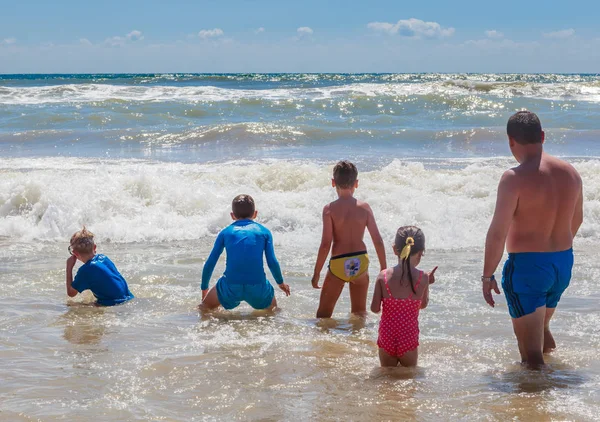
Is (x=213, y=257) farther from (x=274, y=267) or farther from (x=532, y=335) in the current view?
(x=532, y=335)

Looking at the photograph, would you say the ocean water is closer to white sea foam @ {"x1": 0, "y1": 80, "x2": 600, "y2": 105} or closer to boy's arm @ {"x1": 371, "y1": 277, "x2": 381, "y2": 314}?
boy's arm @ {"x1": 371, "y1": 277, "x2": 381, "y2": 314}

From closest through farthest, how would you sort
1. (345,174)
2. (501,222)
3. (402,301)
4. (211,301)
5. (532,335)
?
(501,222) → (532,335) → (402,301) → (345,174) → (211,301)

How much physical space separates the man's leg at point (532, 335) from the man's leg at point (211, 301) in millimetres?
2545

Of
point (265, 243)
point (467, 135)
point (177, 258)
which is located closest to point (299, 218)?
point (177, 258)

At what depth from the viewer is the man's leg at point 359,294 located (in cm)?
566

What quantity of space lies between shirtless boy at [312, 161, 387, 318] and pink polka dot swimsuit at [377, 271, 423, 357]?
97cm

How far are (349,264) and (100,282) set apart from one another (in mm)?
2198

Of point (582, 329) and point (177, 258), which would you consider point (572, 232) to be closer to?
point (582, 329)

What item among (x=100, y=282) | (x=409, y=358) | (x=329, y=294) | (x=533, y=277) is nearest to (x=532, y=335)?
(x=533, y=277)

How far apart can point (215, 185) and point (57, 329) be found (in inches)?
263

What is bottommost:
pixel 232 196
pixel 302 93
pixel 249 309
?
pixel 249 309

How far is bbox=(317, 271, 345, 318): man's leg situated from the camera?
18.4 ft

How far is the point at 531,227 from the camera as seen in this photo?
161 inches

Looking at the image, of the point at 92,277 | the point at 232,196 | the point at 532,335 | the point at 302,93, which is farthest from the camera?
the point at 302,93
